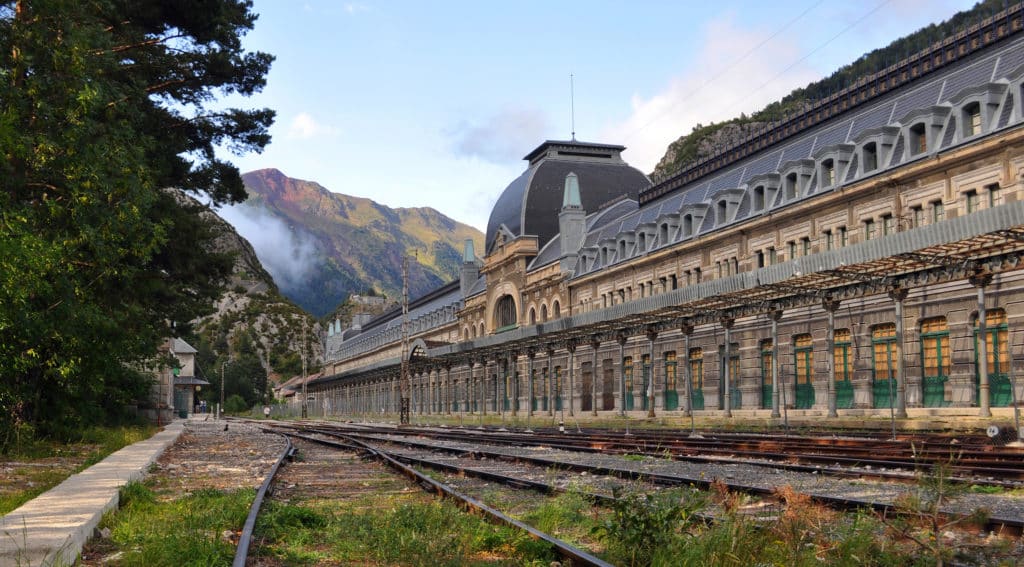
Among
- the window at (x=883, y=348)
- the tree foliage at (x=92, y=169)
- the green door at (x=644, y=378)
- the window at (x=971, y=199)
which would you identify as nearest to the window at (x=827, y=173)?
the window at (x=883, y=348)

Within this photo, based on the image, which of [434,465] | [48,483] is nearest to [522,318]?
[434,465]

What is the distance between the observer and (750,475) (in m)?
15.4

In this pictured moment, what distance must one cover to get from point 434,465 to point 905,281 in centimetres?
1712

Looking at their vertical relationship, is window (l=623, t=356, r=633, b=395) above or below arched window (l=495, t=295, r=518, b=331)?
below

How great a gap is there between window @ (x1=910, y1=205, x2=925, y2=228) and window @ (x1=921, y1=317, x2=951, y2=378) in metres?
3.58

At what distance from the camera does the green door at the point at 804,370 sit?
128ft

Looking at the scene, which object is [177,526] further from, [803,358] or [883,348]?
[803,358]

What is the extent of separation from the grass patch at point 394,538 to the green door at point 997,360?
24940 millimetres

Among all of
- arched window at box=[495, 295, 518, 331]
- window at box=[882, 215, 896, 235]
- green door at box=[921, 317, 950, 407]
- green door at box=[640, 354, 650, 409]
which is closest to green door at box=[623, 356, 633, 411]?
green door at box=[640, 354, 650, 409]

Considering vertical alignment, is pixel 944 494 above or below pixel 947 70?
below

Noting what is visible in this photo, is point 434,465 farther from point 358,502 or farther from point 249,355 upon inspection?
point 249,355

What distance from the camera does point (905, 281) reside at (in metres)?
28.2

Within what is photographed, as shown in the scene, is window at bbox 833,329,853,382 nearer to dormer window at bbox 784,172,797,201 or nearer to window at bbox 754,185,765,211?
dormer window at bbox 784,172,797,201

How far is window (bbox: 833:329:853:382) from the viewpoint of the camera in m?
36.6
